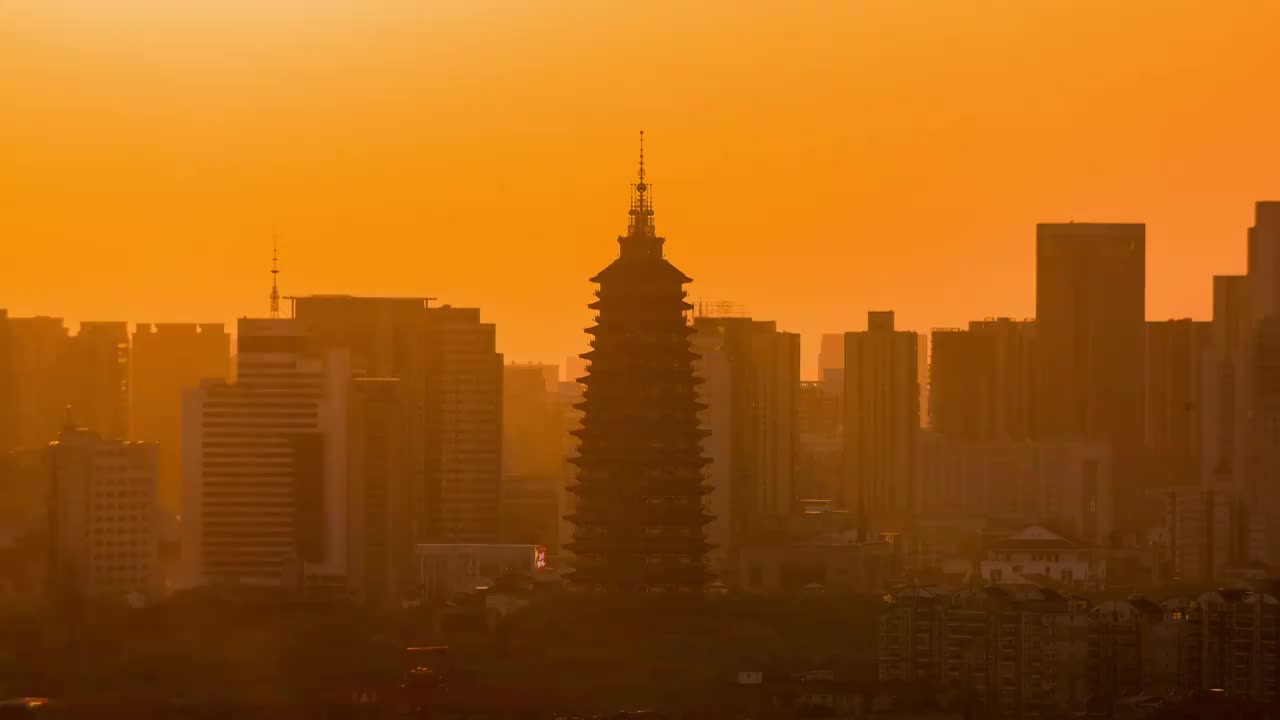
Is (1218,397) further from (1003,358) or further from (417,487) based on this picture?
(417,487)

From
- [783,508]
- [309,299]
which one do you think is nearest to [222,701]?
[309,299]

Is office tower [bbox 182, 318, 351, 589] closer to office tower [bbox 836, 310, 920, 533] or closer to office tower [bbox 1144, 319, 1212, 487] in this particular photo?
office tower [bbox 836, 310, 920, 533]

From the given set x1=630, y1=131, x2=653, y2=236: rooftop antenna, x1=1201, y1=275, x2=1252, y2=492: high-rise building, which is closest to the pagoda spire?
x1=630, y1=131, x2=653, y2=236: rooftop antenna

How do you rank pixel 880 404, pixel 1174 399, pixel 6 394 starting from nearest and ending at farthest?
1. pixel 6 394
2. pixel 880 404
3. pixel 1174 399

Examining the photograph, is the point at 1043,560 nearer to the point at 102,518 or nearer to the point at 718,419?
the point at 718,419

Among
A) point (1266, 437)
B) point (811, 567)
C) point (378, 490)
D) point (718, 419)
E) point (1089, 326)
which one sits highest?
point (1089, 326)

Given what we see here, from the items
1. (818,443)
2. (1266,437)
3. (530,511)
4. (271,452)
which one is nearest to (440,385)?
(530,511)

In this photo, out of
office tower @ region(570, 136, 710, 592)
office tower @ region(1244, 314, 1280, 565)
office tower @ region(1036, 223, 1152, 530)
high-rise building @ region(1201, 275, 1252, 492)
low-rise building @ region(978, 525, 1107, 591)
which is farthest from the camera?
office tower @ region(1036, 223, 1152, 530)
